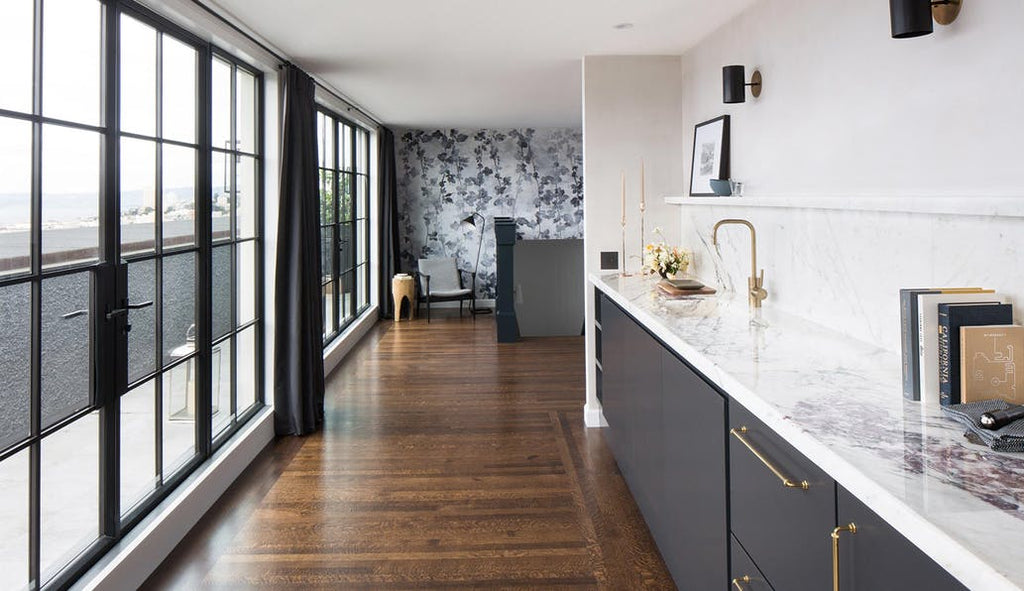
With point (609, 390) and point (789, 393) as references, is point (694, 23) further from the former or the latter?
point (789, 393)

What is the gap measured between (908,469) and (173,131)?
3.14 m

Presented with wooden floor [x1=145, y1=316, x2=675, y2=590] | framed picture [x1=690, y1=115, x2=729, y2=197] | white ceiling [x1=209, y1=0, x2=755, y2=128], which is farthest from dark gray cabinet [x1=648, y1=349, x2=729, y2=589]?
white ceiling [x1=209, y1=0, x2=755, y2=128]

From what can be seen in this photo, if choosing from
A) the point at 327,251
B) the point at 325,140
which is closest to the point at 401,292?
the point at 327,251

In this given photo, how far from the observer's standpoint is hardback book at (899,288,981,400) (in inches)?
66.0

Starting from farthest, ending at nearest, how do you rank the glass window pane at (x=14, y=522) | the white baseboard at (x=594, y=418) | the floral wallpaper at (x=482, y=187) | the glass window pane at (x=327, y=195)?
the floral wallpaper at (x=482, y=187), the glass window pane at (x=327, y=195), the white baseboard at (x=594, y=418), the glass window pane at (x=14, y=522)

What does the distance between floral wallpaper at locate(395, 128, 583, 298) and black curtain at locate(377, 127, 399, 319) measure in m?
0.55

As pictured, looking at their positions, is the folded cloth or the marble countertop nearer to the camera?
the marble countertop

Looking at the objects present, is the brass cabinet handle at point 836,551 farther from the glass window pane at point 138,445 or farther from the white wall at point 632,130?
the white wall at point 632,130

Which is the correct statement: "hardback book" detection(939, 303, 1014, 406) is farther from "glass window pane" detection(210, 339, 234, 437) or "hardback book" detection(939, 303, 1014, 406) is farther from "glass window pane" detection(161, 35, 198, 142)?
"glass window pane" detection(210, 339, 234, 437)

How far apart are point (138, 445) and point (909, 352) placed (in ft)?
9.01

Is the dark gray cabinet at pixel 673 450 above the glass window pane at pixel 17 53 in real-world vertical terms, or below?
below

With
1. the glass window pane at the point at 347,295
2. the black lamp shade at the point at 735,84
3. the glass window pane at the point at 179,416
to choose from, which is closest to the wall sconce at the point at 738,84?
the black lamp shade at the point at 735,84

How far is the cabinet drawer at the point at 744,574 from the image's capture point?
171 cm

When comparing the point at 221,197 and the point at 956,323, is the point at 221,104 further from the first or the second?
the point at 956,323
